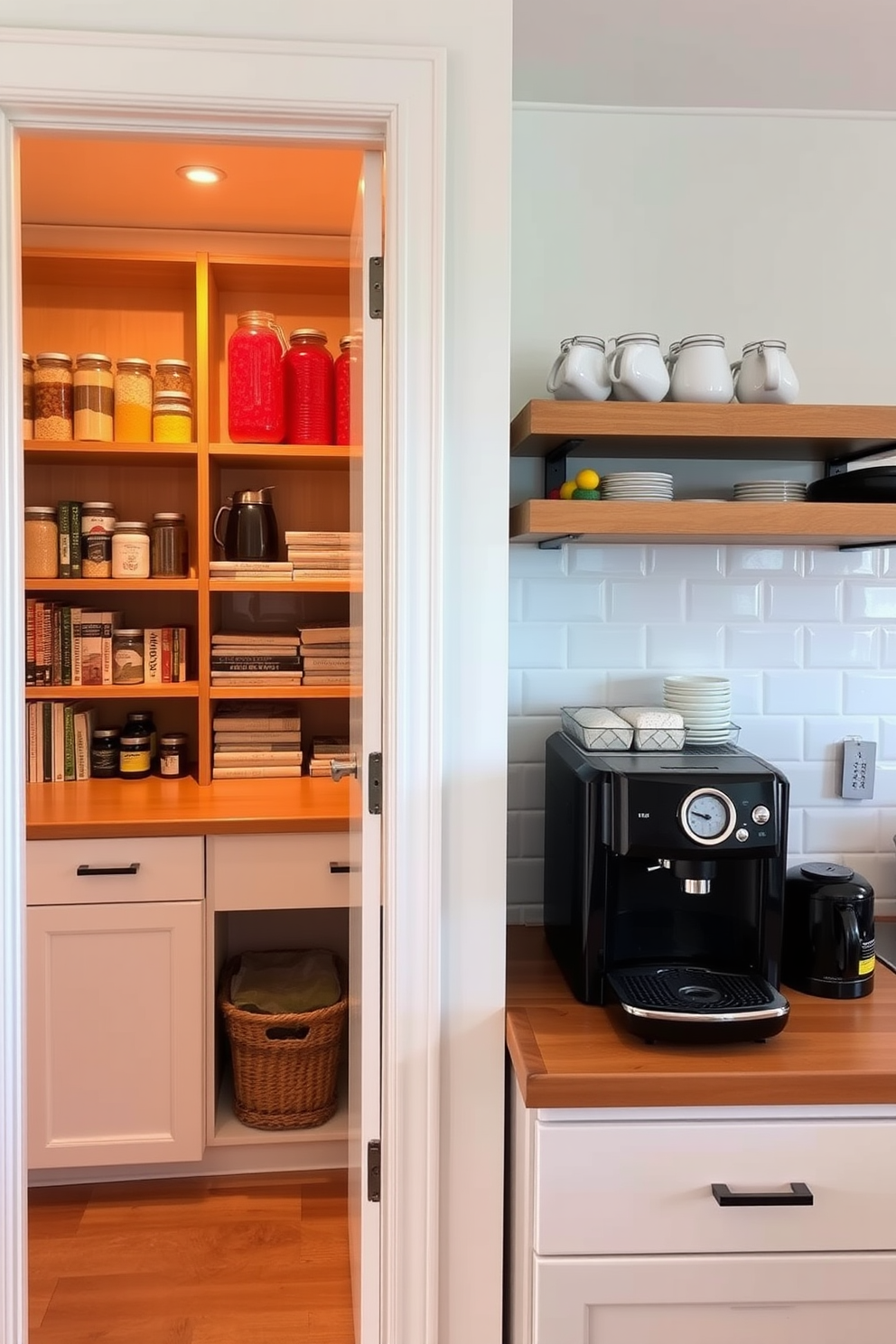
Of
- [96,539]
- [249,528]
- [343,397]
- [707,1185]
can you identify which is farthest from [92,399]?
[707,1185]

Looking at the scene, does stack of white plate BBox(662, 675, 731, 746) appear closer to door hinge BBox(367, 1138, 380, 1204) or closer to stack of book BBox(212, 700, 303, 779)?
door hinge BBox(367, 1138, 380, 1204)

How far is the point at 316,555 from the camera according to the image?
9.77 feet

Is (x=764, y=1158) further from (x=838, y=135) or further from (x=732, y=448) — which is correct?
(x=838, y=135)

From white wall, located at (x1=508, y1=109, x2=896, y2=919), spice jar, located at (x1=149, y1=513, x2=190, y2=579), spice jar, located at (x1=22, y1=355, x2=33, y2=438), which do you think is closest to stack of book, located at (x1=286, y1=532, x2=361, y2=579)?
spice jar, located at (x1=149, y1=513, x2=190, y2=579)

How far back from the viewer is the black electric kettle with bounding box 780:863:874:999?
5.79 feet

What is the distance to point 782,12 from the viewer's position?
178 centimetres

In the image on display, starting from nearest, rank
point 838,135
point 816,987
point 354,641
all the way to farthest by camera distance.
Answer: point 816,987, point 354,641, point 838,135

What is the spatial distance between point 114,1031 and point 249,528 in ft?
4.26

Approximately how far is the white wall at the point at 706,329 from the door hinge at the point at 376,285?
0.51 m

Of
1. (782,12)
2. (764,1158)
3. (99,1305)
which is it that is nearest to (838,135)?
(782,12)

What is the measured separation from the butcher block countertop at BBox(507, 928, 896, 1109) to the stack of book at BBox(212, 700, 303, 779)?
4.74ft

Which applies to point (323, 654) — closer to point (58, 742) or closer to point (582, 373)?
point (58, 742)

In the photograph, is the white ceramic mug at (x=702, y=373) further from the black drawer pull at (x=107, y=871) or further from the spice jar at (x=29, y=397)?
the spice jar at (x=29, y=397)

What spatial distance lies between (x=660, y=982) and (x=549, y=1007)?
172mm
